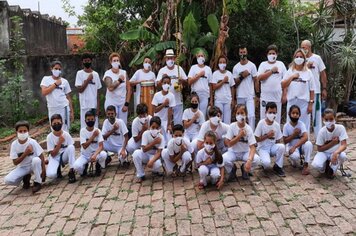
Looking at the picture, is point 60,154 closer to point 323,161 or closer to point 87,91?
point 87,91

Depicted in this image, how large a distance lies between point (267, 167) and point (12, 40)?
25.8 ft

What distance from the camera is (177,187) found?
573 cm

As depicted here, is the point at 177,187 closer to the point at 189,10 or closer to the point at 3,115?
the point at 189,10

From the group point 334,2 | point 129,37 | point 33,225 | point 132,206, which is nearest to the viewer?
point 33,225

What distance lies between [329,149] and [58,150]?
156 inches

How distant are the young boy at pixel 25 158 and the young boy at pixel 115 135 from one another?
3.70ft

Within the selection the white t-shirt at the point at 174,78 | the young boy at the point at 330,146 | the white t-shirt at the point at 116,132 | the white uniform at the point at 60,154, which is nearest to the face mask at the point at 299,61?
the young boy at the point at 330,146

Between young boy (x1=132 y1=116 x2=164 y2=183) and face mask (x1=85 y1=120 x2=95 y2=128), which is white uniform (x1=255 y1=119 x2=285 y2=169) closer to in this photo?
young boy (x1=132 y1=116 x2=164 y2=183)

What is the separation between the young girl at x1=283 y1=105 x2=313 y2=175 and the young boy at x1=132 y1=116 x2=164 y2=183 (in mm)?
1881

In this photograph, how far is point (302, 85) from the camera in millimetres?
6582

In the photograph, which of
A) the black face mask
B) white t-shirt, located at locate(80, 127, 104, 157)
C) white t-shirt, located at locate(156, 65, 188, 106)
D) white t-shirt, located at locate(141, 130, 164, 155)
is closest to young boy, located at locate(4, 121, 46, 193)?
the black face mask

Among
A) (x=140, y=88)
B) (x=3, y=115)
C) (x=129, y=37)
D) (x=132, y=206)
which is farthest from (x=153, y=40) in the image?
(x=132, y=206)

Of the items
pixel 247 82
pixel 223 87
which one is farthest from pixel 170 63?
pixel 247 82

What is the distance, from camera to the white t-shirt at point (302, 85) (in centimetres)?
657
